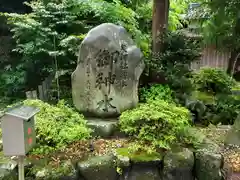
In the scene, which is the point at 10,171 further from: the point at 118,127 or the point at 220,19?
the point at 220,19

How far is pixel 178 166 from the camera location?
157 inches

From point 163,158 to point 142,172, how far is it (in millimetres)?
396

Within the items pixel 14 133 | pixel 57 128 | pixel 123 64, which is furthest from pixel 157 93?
pixel 14 133

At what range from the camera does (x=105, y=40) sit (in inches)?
197

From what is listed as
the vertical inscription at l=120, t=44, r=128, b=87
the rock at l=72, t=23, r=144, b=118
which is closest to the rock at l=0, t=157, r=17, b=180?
the rock at l=72, t=23, r=144, b=118

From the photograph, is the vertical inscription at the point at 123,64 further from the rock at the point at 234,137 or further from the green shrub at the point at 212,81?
the green shrub at the point at 212,81

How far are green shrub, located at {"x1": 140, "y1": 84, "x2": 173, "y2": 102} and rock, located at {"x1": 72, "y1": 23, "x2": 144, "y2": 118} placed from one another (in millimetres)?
745

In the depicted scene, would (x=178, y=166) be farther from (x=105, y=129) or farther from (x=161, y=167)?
(x=105, y=129)

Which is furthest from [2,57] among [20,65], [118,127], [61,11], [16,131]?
[16,131]

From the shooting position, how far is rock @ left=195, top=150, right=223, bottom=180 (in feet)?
12.9

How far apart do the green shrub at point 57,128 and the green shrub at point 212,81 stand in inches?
146

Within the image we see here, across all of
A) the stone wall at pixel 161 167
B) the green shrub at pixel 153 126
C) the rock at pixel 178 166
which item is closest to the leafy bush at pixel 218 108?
the green shrub at pixel 153 126

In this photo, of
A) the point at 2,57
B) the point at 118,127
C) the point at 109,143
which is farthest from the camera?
the point at 2,57

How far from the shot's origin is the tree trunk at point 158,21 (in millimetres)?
6371
